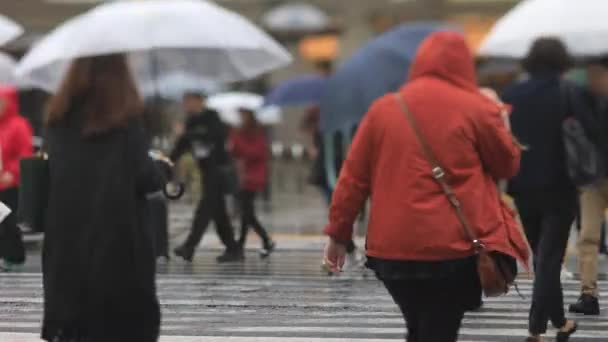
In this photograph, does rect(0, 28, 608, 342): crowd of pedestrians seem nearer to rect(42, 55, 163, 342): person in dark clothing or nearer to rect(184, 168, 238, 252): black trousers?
rect(42, 55, 163, 342): person in dark clothing

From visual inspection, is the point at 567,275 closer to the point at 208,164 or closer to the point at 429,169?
the point at 208,164

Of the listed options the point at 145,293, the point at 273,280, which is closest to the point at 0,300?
the point at 273,280

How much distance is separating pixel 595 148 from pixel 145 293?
3.75m

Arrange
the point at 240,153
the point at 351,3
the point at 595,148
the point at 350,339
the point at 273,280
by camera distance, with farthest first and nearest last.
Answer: the point at 351,3 < the point at 240,153 < the point at 273,280 < the point at 350,339 < the point at 595,148

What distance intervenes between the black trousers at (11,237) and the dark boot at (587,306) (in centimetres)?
536

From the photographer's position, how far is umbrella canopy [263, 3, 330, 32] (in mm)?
33594

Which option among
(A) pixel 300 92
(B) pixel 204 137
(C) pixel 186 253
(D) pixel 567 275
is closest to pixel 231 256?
(C) pixel 186 253

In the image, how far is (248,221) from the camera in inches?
603

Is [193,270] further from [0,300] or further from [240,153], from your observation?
[240,153]

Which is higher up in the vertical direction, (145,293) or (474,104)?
(474,104)

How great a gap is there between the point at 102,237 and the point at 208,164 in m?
8.93

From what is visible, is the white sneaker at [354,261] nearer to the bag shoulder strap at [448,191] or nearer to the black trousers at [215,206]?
the black trousers at [215,206]

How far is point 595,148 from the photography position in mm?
8508

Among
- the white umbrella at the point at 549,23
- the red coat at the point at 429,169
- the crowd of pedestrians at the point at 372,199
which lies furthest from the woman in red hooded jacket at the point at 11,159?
the red coat at the point at 429,169
